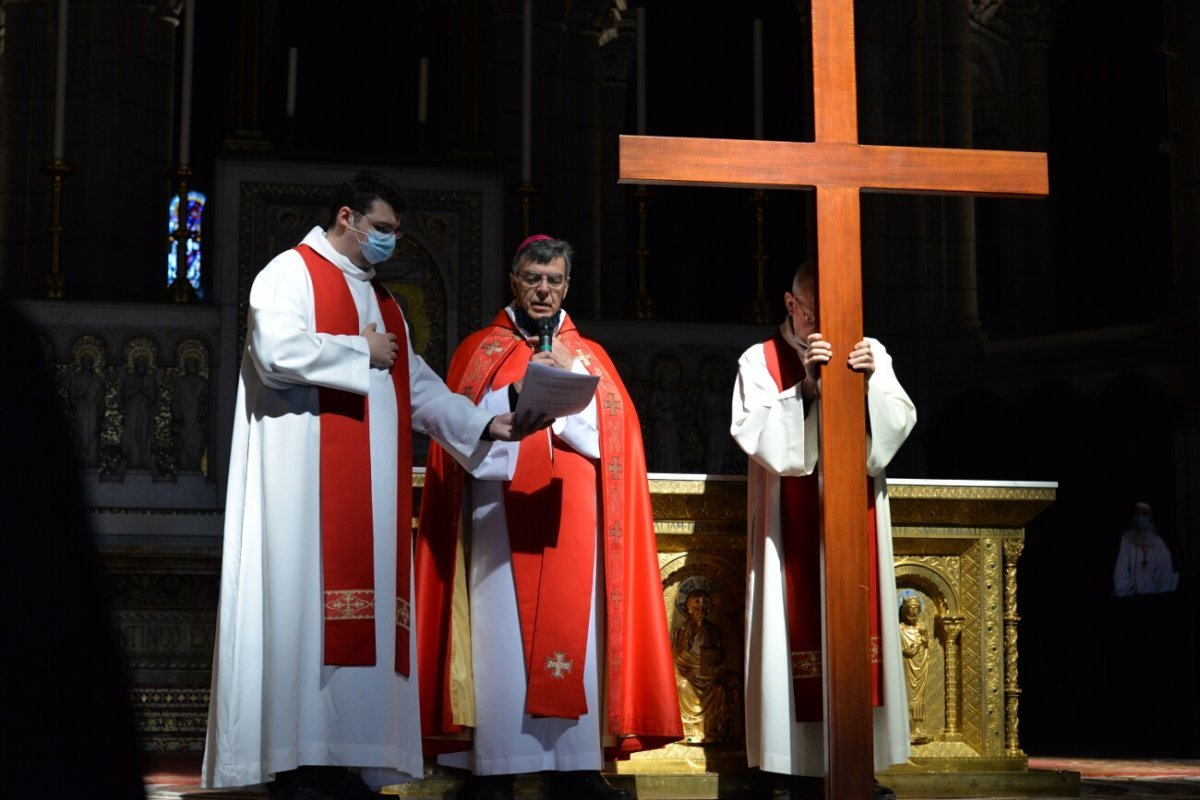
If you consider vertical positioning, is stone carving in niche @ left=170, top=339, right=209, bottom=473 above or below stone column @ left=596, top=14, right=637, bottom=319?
below

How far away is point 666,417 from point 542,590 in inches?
166

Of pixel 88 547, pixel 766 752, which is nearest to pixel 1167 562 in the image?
pixel 766 752

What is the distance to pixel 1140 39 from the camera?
50.3 ft

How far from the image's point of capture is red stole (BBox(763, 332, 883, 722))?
509cm

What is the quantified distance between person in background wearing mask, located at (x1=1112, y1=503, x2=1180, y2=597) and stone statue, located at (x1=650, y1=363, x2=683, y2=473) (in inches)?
121

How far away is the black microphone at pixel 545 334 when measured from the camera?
5039 mm

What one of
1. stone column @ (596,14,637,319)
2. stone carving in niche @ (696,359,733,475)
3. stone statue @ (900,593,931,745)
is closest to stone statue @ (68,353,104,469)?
stone carving in niche @ (696,359,733,475)

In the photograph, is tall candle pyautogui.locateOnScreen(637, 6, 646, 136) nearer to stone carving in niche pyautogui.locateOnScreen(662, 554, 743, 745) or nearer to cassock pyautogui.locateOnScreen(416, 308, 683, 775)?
stone carving in niche pyautogui.locateOnScreen(662, 554, 743, 745)

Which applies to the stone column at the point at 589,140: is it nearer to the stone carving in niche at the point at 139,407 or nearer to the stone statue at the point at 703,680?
the stone carving in niche at the point at 139,407

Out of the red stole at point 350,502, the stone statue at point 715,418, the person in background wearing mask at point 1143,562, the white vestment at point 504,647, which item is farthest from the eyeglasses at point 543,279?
the person in background wearing mask at point 1143,562

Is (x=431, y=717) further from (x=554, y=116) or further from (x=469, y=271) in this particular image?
(x=554, y=116)

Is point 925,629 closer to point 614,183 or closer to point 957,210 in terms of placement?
point 957,210

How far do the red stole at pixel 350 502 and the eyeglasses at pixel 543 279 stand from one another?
45 centimetres

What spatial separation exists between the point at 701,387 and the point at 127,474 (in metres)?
3.01
